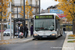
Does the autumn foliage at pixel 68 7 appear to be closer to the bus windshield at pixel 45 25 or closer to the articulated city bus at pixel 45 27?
the articulated city bus at pixel 45 27

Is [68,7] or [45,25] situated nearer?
[45,25]

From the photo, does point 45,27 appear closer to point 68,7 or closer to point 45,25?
point 45,25

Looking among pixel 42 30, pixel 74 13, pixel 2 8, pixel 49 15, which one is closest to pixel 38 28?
pixel 42 30

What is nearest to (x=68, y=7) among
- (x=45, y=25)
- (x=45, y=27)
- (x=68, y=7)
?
(x=68, y=7)

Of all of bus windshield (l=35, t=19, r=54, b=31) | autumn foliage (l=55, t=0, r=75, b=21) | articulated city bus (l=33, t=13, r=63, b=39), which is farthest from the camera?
autumn foliage (l=55, t=0, r=75, b=21)

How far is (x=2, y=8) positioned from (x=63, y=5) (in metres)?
11.4

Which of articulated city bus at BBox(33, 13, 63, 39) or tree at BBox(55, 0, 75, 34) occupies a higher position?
tree at BBox(55, 0, 75, 34)

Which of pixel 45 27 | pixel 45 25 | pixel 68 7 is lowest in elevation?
pixel 45 27

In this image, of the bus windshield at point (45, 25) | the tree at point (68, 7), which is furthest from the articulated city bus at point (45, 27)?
the tree at point (68, 7)

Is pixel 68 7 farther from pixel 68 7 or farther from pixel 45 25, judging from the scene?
pixel 45 25

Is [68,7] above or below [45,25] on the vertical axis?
above

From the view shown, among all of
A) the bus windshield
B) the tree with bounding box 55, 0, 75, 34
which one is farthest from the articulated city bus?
the tree with bounding box 55, 0, 75, 34

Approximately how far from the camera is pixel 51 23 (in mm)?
21594

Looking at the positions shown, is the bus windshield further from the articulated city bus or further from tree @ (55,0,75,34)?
tree @ (55,0,75,34)
